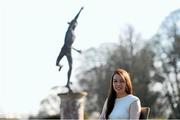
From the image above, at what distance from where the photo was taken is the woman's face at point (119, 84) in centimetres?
489

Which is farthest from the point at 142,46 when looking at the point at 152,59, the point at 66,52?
the point at 66,52

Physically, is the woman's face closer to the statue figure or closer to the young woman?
the young woman

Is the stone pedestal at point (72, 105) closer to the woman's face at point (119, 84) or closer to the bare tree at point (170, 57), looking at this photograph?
the woman's face at point (119, 84)

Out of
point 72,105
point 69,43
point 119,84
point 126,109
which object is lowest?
point 72,105

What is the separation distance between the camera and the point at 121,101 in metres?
5.00

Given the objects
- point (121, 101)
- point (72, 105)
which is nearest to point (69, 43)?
point (72, 105)

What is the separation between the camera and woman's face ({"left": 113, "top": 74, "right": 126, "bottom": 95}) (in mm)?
4887

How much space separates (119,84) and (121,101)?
175 millimetres

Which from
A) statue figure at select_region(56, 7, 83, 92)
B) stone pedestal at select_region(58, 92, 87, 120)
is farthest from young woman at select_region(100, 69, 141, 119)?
statue figure at select_region(56, 7, 83, 92)

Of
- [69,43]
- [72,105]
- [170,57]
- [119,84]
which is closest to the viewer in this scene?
[119,84]

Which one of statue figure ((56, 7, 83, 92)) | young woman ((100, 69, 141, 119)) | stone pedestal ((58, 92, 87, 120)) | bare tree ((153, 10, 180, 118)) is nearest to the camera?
young woman ((100, 69, 141, 119))

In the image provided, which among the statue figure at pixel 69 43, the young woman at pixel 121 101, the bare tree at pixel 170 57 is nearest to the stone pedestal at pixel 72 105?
the statue figure at pixel 69 43

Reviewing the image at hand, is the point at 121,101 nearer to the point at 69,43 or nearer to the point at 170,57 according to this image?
the point at 69,43

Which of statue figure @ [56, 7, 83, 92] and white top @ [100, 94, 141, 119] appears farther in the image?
statue figure @ [56, 7, 83, 92]
